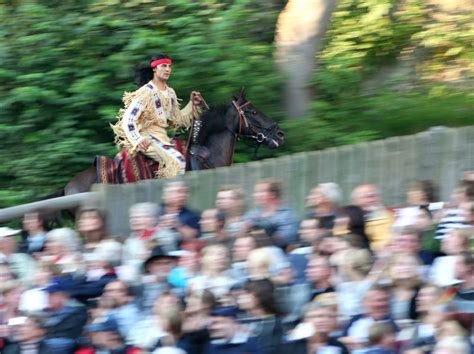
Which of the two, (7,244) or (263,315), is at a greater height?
(263,315)

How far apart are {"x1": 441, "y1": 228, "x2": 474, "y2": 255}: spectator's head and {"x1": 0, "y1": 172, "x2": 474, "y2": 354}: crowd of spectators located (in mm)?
14

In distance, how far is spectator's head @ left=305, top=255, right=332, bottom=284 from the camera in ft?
28.0

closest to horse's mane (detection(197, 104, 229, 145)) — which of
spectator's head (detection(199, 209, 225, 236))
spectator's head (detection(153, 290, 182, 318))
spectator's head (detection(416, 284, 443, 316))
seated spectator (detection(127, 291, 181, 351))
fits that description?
spectator's head (detection(199, 209, 225, 236))

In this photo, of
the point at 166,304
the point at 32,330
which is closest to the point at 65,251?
the point at 32,330

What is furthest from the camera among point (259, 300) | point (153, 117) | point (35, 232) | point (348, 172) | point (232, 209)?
point (153, 117)

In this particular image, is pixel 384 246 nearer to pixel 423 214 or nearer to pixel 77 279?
pixel 423 214

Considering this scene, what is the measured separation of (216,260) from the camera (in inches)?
350

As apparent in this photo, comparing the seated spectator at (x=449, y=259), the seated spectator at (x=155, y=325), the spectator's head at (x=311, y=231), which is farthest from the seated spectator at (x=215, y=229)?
the seated spectator at (x=449, y=259)

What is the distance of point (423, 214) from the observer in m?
9.45

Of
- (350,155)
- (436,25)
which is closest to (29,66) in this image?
(350,155)

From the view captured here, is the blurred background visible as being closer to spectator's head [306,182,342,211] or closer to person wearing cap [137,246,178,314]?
spectator's head [306,182,342,211]

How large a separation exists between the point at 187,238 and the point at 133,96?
4208 millimetres

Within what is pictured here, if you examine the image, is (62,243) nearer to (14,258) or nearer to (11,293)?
(14,258)

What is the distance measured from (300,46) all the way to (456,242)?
273 inches
